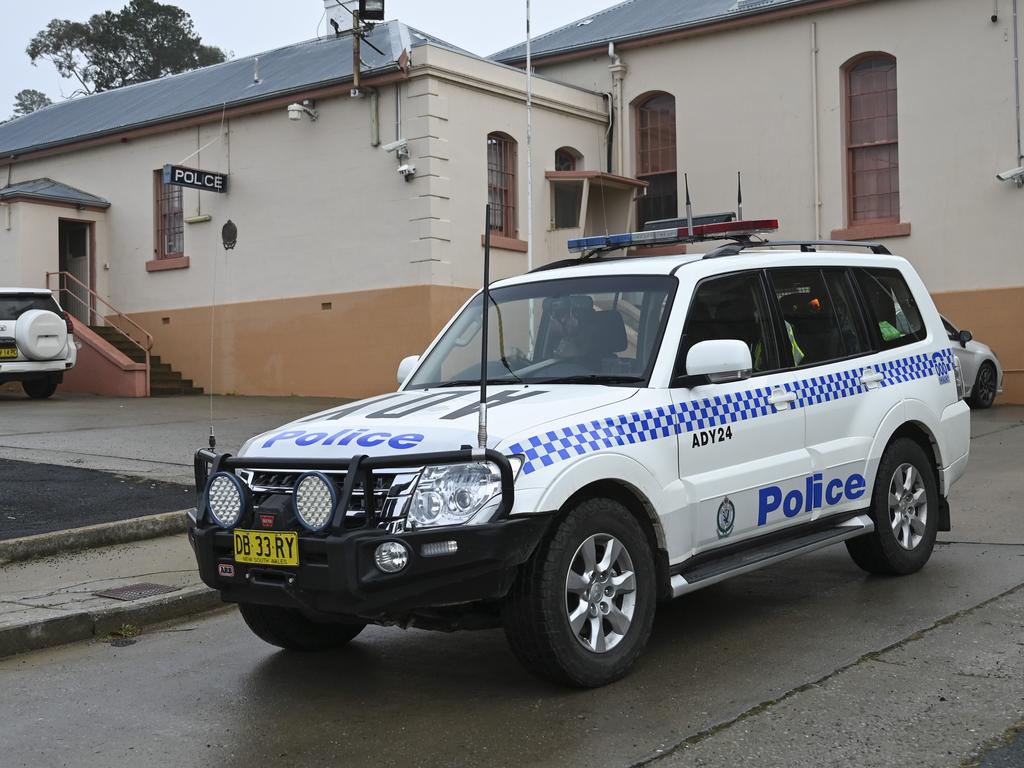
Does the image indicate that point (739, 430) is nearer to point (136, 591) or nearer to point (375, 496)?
point (375, 496)

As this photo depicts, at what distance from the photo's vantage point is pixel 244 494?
5.25 m

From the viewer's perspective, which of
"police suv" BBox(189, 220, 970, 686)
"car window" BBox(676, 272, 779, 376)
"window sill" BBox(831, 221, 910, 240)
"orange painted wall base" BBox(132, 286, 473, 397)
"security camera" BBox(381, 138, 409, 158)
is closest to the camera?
"police suv" BBox(189, 220, 970, 686)

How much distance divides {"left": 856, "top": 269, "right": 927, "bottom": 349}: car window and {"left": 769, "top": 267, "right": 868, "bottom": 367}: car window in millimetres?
196

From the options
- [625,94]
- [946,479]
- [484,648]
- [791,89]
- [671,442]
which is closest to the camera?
[671,442]

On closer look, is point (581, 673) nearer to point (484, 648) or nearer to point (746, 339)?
point (484, 648)

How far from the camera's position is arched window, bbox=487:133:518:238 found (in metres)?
21.1

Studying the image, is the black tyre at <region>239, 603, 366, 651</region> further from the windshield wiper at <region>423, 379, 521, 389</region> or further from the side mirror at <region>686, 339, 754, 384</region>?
the side mirror at <region>686, 339, 754, 384</region>

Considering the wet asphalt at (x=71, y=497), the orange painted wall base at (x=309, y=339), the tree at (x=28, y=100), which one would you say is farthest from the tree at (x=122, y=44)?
the wet asphalt at (x=71, y=497)

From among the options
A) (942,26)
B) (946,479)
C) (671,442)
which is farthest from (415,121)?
(671,442)

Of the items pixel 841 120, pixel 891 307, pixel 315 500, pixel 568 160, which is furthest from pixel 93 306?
pixel 315 500

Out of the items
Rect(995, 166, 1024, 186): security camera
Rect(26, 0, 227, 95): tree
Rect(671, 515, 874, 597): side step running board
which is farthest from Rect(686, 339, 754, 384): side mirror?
Rect(26, 0, 227, 95): tree

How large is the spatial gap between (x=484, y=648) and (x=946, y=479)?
125 inches

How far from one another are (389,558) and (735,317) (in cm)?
241

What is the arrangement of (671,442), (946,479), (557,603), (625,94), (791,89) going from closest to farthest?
1. (557,603)
2. (671,442)
3. (946,479)
4. (791,89)
5. (625,94)
